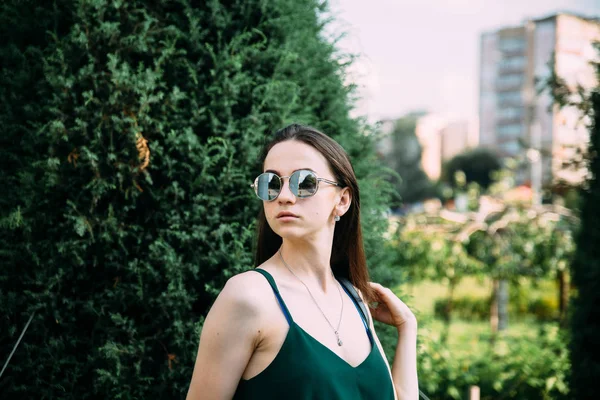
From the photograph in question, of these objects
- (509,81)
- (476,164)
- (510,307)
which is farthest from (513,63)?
(510,307)

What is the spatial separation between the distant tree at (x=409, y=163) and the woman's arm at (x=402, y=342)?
37263mm

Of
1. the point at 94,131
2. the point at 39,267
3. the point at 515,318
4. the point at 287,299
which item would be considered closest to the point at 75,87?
the point at 94,131

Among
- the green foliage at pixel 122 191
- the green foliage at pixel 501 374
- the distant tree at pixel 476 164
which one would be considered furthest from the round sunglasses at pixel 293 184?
the distant tree at pixel 476 164

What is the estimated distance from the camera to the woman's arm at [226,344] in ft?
4.66

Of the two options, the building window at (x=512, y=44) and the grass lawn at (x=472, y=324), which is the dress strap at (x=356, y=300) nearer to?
the grass lawn at (x=472, y=324)

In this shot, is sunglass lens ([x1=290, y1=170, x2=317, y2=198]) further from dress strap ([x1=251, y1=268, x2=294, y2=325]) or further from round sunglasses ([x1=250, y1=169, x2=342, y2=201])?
dress strap ([x1=251, y1=268, x2=294, y2=325])

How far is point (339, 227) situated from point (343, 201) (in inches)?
8.3

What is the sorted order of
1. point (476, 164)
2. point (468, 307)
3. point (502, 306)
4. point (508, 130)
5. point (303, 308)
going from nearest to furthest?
point (303, 308) < point (502, 306) < point (468, 307) < point (476, 164) < point (508, 130)

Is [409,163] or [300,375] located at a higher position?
[409,163]

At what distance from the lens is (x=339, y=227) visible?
196 centimetres

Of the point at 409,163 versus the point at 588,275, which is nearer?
the point at 588,275

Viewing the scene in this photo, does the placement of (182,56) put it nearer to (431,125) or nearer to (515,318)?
(515,318)

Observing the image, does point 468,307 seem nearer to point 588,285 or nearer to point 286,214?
point 588,285

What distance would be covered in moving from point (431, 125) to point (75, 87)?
68442 millimetres
